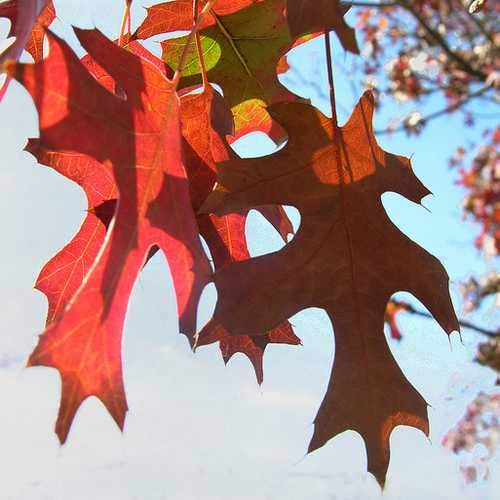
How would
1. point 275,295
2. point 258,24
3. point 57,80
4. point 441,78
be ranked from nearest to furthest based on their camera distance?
point 57,80
point 275,295
point 258,24
point 441,78

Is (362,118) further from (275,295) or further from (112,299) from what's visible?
(112,299)

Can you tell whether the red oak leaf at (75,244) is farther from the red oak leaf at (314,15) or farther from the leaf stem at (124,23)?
the red oak leaf at (314,15)

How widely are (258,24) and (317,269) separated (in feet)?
0.75

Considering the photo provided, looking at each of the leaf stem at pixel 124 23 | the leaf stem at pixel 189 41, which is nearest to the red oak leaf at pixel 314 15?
the leaf stem at pixel 189 41

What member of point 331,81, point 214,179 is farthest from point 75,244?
point 331,81

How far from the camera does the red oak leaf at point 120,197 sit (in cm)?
41

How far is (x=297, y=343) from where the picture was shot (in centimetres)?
63

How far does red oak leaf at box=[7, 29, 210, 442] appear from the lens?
41cm

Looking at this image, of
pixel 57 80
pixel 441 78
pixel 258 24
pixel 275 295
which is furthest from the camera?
pixel 441 78

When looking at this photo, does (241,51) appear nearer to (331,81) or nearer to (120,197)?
(331,81)

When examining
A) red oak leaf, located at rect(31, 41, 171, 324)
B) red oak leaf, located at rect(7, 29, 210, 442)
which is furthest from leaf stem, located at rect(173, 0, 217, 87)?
red oak leaf, located at rect(31, 41, 171, 324)

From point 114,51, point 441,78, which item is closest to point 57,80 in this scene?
point 114,51

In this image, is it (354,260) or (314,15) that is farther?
(354,260)

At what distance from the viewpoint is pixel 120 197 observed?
461 mm
